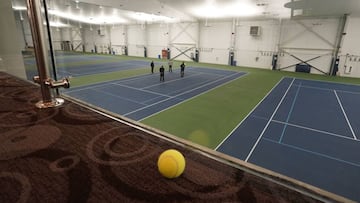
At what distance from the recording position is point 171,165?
146 cm

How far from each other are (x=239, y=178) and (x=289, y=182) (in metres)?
0.35

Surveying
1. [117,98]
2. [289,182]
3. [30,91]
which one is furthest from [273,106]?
[30,91]

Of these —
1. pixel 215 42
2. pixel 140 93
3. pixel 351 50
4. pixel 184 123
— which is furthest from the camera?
pixel 215 42

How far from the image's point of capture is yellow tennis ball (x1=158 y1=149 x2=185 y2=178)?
146cm

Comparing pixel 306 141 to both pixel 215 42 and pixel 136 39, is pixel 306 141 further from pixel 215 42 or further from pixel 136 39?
pixel 136 39

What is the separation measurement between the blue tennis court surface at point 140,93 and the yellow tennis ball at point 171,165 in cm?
555

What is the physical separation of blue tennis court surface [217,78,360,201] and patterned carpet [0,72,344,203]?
342cm

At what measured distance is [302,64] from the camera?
1816 cm

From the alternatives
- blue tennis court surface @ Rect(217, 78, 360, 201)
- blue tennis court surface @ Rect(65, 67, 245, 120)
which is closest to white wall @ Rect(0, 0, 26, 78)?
blue tennis court surface @ Rect(65, 67, 245, 120)

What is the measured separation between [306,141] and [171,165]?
18.4 ft

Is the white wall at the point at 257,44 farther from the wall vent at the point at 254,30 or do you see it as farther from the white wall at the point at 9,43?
the white wall at the point at 9,43

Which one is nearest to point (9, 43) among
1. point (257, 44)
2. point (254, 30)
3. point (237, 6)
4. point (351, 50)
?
point (237, 6)

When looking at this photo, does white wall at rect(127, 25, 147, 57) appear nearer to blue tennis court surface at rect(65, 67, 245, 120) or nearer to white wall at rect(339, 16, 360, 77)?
blue tennis court surface at rect(65, 67, 245, 120)

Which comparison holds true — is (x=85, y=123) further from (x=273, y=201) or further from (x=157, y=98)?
(x=157, y=98)
